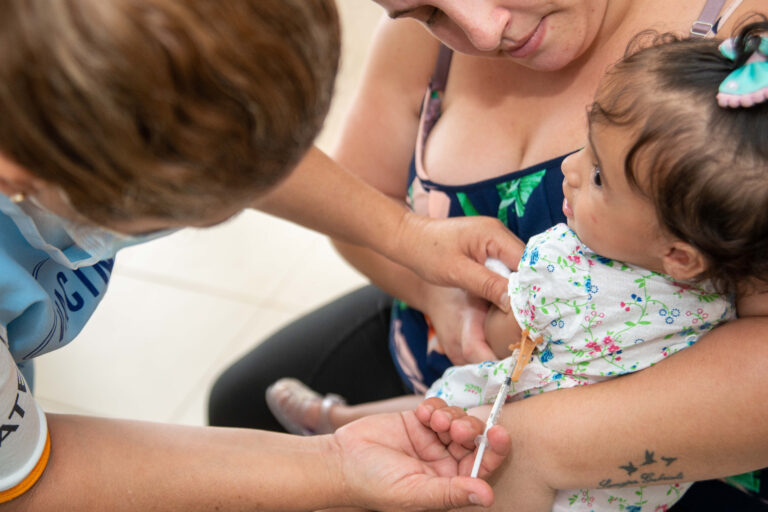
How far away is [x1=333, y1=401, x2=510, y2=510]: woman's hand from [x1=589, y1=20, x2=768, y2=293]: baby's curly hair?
0.35 meters

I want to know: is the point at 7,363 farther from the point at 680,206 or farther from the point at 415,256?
the point at 680,206

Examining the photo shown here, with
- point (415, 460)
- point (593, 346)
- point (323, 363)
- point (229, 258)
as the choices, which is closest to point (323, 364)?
point (323, 363)

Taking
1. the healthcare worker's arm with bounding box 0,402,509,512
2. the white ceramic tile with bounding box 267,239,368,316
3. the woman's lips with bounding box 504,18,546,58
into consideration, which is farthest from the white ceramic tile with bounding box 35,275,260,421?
the woman's lips with bounding box 504,18,546,58

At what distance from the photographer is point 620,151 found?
81 cm

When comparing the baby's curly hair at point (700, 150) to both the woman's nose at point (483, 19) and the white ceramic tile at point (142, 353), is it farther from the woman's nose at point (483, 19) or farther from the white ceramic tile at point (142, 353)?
the white ceramic tile at point (142, 353)

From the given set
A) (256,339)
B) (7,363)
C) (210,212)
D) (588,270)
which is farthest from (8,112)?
(256,339)

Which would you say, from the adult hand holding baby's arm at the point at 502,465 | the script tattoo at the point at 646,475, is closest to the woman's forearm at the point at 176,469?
the adult hand holding baby's arm at the point at 502,465

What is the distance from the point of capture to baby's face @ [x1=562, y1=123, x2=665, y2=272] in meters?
0.82

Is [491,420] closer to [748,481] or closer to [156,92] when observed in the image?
[748,481]

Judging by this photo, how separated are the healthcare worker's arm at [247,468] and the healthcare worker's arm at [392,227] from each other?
0.81 ft

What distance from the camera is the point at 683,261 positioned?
0.84m

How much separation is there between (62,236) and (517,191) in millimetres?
634

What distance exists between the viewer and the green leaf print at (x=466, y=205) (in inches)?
Answer: 45.0

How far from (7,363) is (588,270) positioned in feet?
2.33
